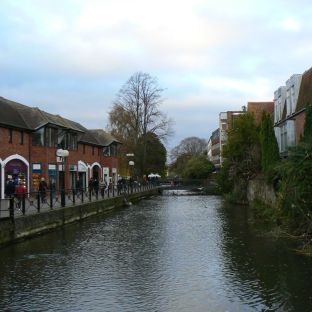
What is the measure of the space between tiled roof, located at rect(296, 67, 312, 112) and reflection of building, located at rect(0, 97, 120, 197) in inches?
644

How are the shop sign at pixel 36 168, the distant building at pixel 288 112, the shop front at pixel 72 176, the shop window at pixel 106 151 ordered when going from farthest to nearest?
the shop window at pixel 106 151 → the shop front at pixel 72 176 → the shop sign at pixel 36 168 → the distant building at pixel 288 112

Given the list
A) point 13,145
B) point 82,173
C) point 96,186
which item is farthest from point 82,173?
point 13,145

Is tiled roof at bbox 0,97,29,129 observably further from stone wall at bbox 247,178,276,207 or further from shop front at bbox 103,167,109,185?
shop front at bbox 103,167,109,185

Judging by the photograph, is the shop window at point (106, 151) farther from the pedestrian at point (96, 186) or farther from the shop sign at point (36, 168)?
the shop sign at point (36, 168)

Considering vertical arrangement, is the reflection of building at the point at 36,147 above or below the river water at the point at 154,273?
above

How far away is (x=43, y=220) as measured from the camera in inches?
898

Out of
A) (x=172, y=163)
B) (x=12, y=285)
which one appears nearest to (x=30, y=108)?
(x=12, y=285)

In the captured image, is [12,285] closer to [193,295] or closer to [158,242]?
[193,295]

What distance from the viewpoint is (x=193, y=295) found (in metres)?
11.1

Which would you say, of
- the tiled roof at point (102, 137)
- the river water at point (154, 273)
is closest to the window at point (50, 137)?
the tiled roof at point (102, 137)

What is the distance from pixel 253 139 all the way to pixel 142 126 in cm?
2614

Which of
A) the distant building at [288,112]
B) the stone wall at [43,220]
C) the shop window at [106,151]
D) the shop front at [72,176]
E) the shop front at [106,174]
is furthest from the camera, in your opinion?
the shop window at [106,151]

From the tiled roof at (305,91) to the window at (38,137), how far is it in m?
19.3

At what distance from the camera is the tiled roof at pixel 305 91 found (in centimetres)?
3412
